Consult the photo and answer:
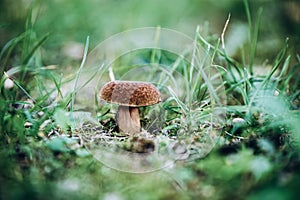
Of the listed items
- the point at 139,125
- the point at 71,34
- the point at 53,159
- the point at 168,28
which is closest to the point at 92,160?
the point at 53,159

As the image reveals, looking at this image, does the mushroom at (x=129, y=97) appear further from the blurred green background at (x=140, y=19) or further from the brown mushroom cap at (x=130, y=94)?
the blurred green background at (x=140, y=19)

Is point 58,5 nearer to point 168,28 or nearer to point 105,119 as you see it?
point 168,28

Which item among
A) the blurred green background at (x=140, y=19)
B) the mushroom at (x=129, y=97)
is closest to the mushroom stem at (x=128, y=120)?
the mushroom at (x=129, y=97)

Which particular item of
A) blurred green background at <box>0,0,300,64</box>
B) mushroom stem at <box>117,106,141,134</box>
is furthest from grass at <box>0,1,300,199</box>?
blurred green background at <box>0,0,300,64</box>

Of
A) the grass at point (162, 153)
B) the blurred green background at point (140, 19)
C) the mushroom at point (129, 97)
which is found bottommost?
the grass at point (162, 153)

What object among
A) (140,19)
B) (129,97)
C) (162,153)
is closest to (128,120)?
(129,97)

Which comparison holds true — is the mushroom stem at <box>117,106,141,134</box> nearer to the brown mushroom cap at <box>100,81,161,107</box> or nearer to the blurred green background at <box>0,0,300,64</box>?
the brown mushroom cap at <box>100,81,161,107</box>
